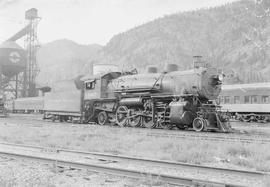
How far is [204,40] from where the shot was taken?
9931cm

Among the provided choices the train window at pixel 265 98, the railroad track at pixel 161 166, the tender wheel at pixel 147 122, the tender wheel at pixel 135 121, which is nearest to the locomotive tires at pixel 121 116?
the tender wheel at pixel 135 121

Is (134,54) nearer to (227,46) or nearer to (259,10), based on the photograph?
(227,46)

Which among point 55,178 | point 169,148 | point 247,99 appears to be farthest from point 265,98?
point 55,178

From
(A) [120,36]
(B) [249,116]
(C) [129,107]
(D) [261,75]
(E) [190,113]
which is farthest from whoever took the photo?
(A) [120,36]

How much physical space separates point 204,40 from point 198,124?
86.1 metres

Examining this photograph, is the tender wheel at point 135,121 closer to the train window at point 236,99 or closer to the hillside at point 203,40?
the train window at point 236,99

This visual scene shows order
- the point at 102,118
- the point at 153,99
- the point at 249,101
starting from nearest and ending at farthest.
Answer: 1. the point at 153,99
2. the point at 102,118
3. the point at 249,101

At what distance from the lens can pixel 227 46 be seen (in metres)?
91.9

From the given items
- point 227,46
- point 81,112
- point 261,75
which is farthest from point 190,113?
point 227,46

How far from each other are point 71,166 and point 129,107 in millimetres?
11684

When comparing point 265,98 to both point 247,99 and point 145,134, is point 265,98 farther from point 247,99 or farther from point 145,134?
point 145,134

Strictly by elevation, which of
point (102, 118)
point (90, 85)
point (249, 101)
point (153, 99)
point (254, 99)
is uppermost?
point (90, 85)

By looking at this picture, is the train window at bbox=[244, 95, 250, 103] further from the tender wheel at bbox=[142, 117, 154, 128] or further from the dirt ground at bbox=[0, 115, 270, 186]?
the dirt ground at bbox=[0, 115, 270, 186]

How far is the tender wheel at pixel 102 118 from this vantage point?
2090 cm
